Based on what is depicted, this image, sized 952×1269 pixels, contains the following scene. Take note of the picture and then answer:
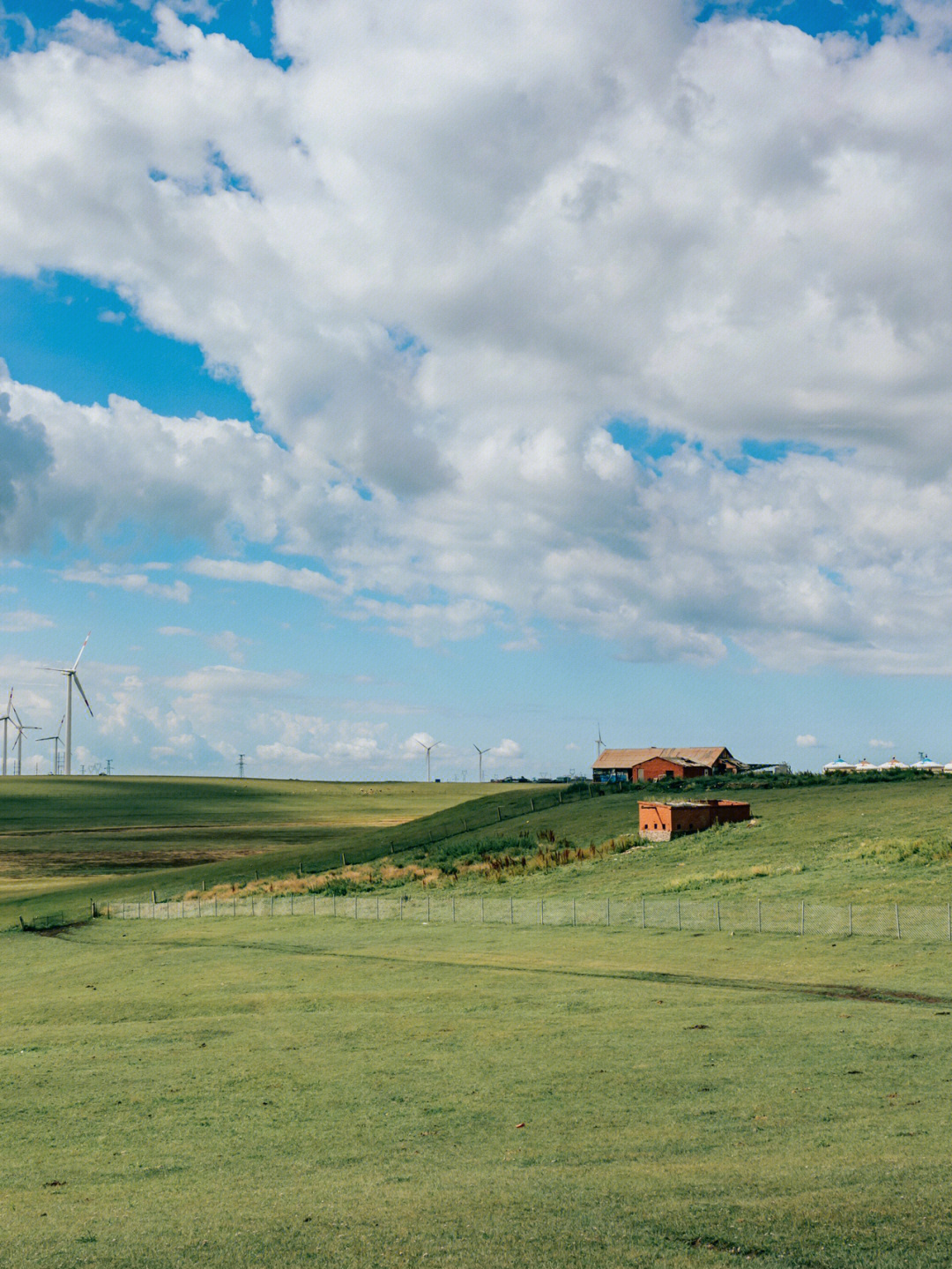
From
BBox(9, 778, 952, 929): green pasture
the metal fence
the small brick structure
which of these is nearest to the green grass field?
the metal fence

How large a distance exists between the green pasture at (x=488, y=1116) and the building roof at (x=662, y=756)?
12632cm

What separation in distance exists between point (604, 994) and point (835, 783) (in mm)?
83543

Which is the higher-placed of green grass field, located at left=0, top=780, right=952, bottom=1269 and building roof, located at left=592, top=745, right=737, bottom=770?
building roof, located at left=592, top=745, right=737, bottom=770

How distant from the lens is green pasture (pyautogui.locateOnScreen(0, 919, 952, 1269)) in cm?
1427

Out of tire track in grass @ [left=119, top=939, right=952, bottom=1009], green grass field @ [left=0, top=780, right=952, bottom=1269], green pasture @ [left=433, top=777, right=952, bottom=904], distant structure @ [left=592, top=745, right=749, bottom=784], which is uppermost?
distant structure @ [left=592, top=745, right=749, bottom=784]

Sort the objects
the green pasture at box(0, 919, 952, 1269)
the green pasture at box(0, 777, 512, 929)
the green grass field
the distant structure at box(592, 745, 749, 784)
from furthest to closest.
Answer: the distant structure at box(592, 745, 749, 784), the green pasture at box(0, 777, 512, 929), the green grass field, the green pasture at box(0, 919, 952, 1269)

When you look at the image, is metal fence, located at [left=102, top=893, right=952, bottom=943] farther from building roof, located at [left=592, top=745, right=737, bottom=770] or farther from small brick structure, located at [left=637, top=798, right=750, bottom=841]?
building roof, located at [left=592, top=745, right=737, bottom=770]

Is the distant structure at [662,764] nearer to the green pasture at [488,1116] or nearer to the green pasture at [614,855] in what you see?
the green pasture at [614,855]

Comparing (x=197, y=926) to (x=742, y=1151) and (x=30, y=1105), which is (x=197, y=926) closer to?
(x=30, y=1105)

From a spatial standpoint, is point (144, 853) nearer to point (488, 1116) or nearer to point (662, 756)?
point (662, 756)

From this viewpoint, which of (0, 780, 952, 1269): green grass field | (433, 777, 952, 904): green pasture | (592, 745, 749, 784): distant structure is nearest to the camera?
(0, 780, 952, 1269): green grass field

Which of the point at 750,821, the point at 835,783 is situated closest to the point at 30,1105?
the point at 750,821

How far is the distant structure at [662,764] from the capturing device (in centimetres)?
16238

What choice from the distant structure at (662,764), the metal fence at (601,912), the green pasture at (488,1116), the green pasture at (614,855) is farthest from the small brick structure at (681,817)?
the distant structure at (662,764)
